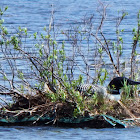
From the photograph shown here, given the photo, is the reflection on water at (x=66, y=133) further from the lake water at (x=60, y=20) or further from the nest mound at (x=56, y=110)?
the nest mound at (x=56, y=110)

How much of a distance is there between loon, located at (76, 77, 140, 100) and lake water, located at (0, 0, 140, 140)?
2.21 ft

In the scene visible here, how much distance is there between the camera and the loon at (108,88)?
385 inches

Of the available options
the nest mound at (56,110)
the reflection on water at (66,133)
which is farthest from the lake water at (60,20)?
the nest mound at (56,110)

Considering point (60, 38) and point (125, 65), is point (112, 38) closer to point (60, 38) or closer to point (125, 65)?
point (60, 38)

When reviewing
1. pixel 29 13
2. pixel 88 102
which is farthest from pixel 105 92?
pixel 29 13

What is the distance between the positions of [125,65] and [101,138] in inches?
99.0

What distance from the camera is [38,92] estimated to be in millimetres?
9805

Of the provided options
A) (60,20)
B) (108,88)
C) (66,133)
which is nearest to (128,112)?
(108,88)

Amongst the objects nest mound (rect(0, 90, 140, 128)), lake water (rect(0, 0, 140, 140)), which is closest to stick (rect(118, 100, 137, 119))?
nest mound (rect(0, 90, 140, 128))

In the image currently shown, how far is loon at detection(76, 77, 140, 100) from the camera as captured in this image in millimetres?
9773

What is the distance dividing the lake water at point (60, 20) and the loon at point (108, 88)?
67cm

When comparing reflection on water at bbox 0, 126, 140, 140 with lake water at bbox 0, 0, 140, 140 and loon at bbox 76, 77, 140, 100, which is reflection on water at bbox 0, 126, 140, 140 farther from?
loon at bbox 76, 77, 140, 100

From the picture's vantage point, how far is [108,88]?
10.1m

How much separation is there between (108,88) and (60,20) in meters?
4.40
